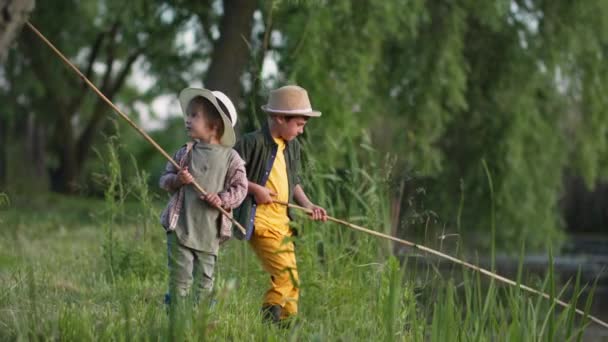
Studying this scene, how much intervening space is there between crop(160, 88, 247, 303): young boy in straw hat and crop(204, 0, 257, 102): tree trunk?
7.94 meters

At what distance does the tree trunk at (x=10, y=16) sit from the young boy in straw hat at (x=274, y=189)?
1.92 m

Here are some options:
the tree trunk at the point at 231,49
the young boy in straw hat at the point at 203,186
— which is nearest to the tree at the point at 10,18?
the young boy in straw hat at the point at 203,186

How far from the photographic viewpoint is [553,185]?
1419 cm

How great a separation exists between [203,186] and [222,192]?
91mm

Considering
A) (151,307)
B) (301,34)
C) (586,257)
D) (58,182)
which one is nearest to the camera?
(151,307)

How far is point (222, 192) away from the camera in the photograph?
4.52 meters

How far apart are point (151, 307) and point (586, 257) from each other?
14454 millimetres

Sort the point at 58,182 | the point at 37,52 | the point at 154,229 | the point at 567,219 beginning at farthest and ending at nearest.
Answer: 1. the point at 567,219
2. the point at 58,182
3. the point at 37,52
4. the point at 154,229

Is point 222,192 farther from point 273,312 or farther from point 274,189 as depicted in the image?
point 273,312

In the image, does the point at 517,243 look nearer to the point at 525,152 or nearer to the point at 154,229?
the point at 525,152

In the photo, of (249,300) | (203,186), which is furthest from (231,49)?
(203,186)

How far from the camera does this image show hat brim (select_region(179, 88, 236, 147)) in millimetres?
4500

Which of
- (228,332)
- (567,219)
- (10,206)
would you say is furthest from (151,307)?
(567,219)

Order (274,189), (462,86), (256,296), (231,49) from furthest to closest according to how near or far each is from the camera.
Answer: (462,86)
(231,49)
(256,296)
(274,189)
